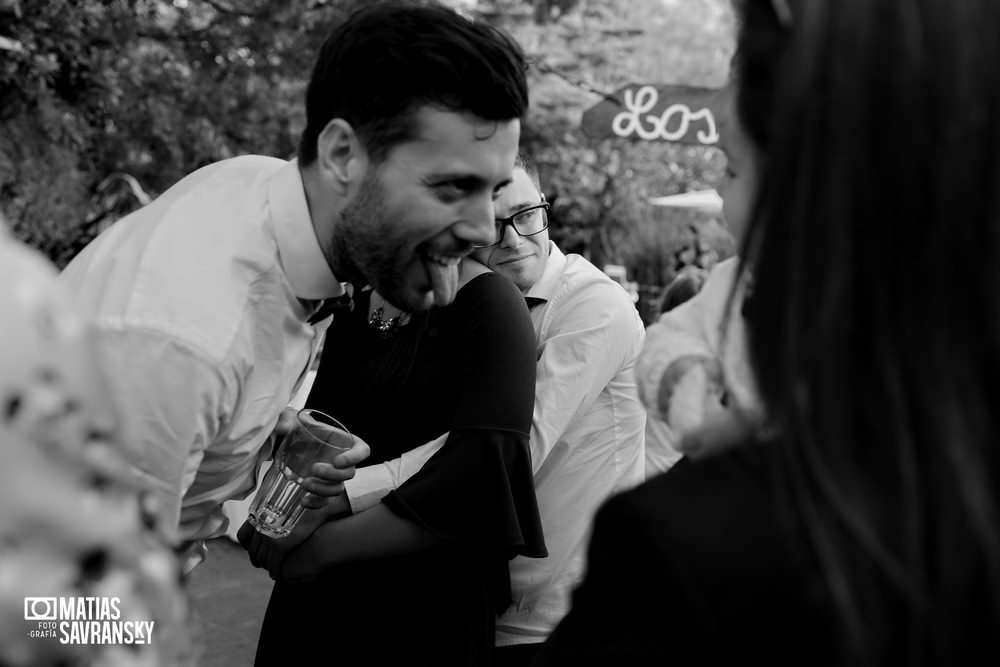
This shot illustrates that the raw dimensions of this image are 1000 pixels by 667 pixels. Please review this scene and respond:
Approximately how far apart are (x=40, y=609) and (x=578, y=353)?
5.91ft

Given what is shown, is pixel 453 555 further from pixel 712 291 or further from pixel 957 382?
pixel 957 382

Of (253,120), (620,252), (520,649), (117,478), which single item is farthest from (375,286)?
(620,252)

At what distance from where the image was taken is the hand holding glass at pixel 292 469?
1.93 metres

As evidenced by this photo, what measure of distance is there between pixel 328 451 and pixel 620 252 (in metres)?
13.0

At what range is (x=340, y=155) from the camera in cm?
195

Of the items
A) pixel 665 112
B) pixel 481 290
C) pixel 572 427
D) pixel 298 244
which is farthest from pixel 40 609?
pixel 665 112

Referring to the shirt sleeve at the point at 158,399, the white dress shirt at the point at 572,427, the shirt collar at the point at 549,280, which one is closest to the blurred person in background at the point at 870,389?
the shirt sleeve at the point at 158,399

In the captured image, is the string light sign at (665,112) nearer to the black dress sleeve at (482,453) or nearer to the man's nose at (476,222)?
the black dress sleeve at (482,453)

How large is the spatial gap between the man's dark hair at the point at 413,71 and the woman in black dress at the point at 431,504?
1.53 ft

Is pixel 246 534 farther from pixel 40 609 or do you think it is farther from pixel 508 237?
pixel 40 609

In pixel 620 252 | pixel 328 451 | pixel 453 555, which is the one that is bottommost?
pixel 620 252

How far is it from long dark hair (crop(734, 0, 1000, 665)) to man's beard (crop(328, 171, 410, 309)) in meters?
1.19

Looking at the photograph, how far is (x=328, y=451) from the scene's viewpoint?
75.9 inches

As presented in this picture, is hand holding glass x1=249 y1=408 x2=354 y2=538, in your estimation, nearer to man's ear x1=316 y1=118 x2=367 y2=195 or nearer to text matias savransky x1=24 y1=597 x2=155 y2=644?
man's ear x1=316 y1=118 x2=367 y2=195
